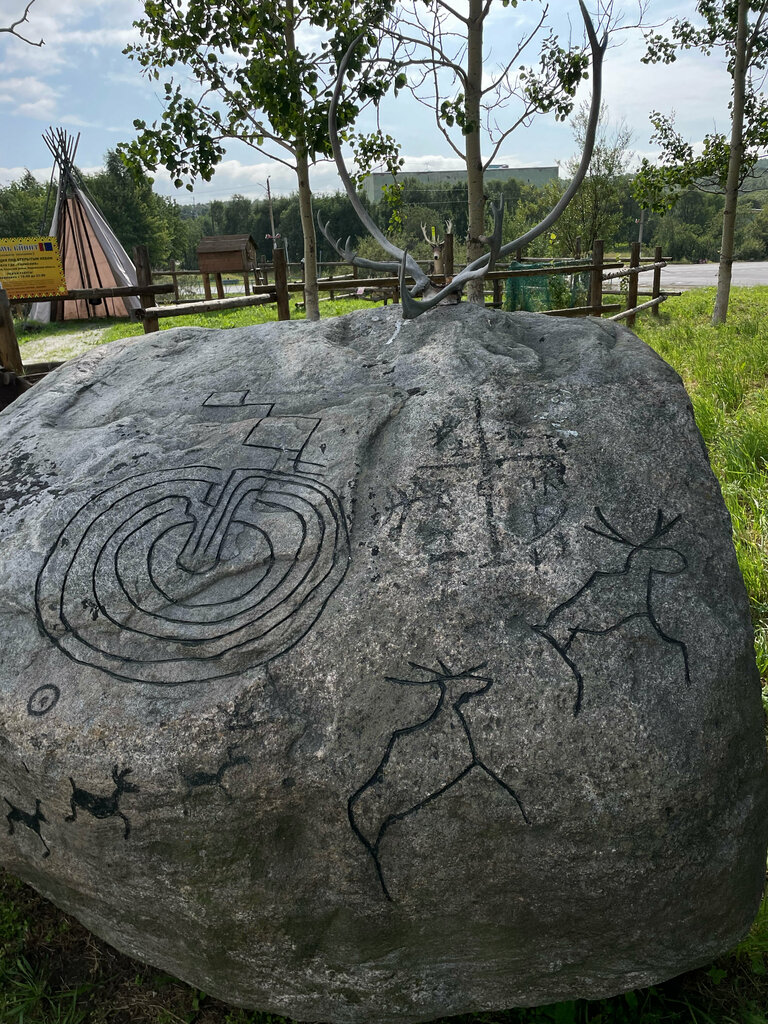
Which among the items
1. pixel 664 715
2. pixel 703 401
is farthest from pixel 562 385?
pixel 703 401

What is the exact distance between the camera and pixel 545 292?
33.8ft

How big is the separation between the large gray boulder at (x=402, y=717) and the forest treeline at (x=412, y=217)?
365cm

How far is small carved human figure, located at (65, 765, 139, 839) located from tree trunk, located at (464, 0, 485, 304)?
11.4 ft

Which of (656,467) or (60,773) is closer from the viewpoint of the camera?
(60,773)

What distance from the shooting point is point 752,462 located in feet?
12.8

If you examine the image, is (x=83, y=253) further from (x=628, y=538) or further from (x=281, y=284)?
(x=628, y=538)

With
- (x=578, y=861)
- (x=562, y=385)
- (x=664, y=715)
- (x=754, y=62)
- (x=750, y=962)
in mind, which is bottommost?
(x=750, y=962)

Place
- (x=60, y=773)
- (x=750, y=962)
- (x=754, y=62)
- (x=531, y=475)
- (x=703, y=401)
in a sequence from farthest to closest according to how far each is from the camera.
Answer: (x=754, y=62)
(x=703, y=401)
(x=750, y=962)
(x=531, y=475)
(x=60, y=773)

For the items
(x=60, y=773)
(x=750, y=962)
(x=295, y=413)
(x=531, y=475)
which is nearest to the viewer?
(x=60, y=773)

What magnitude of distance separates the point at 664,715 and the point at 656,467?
0.61m

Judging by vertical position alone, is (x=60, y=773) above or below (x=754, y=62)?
below

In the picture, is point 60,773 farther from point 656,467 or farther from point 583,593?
point 656,467

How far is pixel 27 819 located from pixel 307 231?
17.8 ft

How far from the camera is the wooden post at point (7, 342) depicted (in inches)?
191
